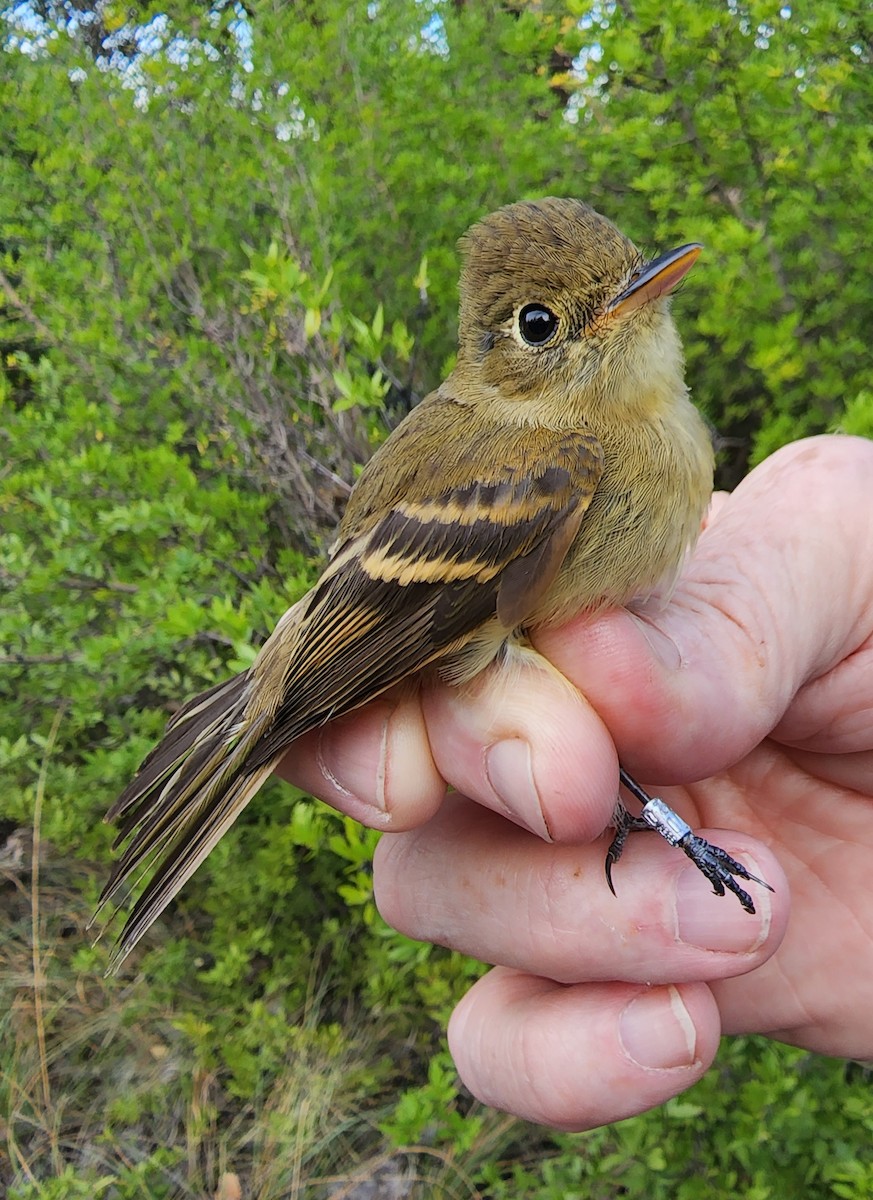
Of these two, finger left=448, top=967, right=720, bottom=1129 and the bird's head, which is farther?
the bird's head

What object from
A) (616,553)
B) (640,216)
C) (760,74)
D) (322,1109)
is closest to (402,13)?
(640,216)

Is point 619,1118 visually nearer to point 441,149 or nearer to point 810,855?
point 810,855

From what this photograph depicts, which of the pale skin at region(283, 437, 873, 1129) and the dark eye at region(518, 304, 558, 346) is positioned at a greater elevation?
the dark eye at region(518, 304, 558, 346)

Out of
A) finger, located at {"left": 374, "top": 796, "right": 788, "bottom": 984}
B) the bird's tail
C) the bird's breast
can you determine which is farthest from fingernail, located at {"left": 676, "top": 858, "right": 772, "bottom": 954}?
the bird's tail

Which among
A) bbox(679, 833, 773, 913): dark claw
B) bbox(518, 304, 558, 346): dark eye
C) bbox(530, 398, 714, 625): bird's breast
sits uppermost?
bbox(518, 304, 558, 346): dark eye

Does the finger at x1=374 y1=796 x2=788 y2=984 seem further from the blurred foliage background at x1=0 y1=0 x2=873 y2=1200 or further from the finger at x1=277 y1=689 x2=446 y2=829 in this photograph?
the blurred foliage background at x1=0 y1=0 x2=873 y2=1200

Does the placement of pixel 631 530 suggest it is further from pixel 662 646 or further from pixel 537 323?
pixel 537 323

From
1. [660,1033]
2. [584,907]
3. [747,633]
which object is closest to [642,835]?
[584,907]
